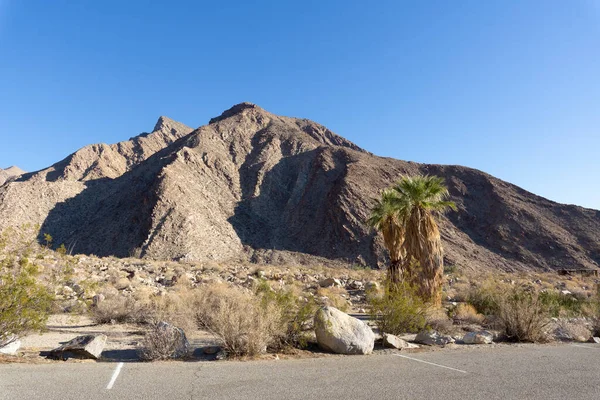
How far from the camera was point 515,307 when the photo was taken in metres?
12.5

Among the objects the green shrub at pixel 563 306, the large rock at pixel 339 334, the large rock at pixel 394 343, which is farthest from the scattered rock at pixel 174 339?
the green shrub at pixel 563 306

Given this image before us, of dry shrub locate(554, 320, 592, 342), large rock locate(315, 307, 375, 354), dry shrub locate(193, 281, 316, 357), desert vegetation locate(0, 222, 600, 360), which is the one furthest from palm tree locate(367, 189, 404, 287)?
dry shrub locate(193, 281, 316, 357)

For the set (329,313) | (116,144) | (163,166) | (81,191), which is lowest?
(329,313)

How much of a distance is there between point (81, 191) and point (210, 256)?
34625 millimetres

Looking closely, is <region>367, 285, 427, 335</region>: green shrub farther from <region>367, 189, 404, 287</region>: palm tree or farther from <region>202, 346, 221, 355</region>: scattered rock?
<region>367, 189, 404, 287</region>: palm tree

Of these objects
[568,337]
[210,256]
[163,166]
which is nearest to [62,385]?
[568,337]

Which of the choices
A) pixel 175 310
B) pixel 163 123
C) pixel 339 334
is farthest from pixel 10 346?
pixel 163 123

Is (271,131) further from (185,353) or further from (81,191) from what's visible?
(185,353)

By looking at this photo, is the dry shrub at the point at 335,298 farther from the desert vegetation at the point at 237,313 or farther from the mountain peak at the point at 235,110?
the mountain peak at the point at 235,110

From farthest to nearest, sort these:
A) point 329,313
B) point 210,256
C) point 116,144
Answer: point 116,144
point 210,256
point 329,313

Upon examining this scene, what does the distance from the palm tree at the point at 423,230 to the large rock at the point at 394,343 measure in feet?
19.5

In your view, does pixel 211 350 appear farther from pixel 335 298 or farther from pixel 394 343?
pixel 335 298

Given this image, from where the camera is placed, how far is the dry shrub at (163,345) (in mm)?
8938

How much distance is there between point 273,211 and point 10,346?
59.0 metres
